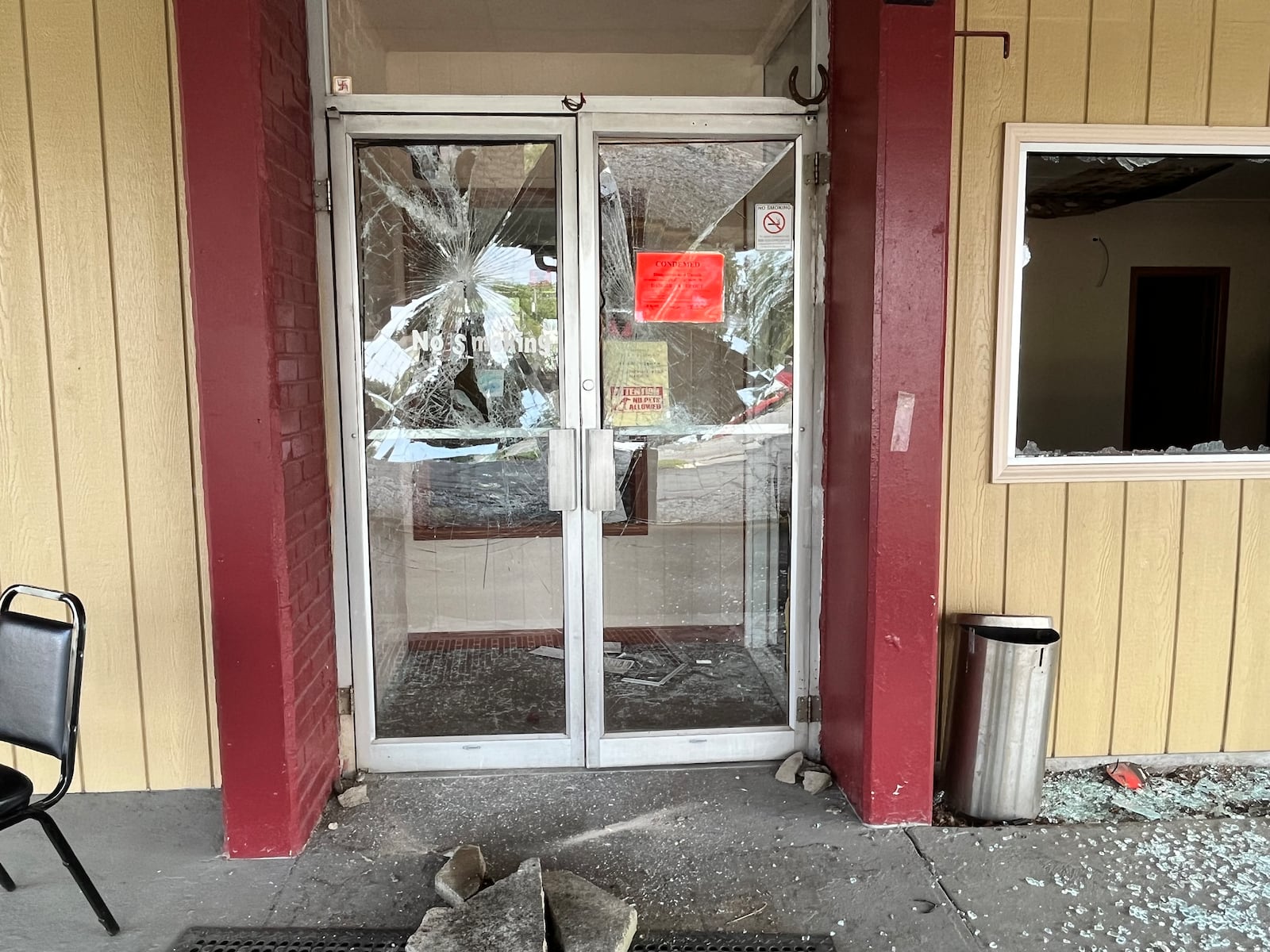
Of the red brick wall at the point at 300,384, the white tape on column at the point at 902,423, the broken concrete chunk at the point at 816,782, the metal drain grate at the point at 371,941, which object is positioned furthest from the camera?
the broken concrete chunk at the point at 816,782

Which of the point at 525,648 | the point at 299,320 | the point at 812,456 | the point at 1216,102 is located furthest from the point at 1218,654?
the point at 299,320

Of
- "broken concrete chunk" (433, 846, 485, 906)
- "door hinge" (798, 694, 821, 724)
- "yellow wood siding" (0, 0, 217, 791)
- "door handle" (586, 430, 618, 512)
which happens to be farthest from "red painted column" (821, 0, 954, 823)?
"yellow wood siding" (0, 0, 217, 791)

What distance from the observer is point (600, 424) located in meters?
2.83

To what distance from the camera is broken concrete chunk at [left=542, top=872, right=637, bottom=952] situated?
1948 mm

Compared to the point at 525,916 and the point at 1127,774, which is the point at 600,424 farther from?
the point at 1127,774

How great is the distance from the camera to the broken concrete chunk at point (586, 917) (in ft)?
6.39

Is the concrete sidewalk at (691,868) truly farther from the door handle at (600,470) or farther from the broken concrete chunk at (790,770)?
the door handle at (600,470)

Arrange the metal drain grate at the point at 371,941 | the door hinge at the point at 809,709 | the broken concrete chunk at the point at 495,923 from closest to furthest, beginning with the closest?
the broken concrete chunk at the point at 495,923 → the metal drain grate at the point at 371,941 → the door hinge at the point at 809,709

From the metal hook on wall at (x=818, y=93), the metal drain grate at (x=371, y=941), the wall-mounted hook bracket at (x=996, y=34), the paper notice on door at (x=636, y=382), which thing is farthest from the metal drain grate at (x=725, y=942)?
the wall-mounted hook bracket at (x=996, y=34)

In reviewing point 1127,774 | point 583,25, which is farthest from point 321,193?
point 1127,774

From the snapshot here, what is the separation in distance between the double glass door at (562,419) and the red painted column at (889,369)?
0.25m

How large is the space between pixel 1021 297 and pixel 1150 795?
1707 millimetres

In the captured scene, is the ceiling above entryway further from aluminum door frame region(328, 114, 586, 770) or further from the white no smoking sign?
the white no smoking sign

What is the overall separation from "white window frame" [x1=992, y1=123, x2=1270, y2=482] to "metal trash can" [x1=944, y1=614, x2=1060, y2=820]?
1.83 ft
